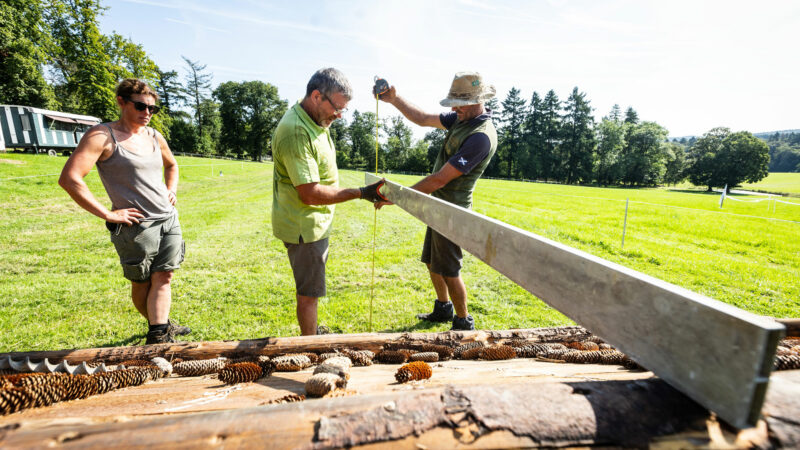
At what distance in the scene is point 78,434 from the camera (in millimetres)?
822

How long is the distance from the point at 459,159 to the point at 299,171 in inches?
61.4

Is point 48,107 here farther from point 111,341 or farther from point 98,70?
point 111,341

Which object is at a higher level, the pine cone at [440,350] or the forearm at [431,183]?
the forearm at [431,183]

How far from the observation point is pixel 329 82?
9.73 feet

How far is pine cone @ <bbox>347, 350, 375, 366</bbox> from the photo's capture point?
7.21 feet

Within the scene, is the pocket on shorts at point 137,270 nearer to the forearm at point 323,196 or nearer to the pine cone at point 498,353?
the forearm at point 323,196

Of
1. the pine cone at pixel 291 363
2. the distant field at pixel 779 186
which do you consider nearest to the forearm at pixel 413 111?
the pine cone at pixel 291 363

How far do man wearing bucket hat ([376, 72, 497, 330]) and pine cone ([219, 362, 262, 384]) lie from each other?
2.06m

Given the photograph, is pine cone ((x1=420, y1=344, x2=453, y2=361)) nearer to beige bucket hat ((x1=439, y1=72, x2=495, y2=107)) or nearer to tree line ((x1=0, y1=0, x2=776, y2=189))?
beige bucket hat ((x1=439, y1=72, x2=495, y2=107))

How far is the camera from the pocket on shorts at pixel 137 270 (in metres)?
3.26

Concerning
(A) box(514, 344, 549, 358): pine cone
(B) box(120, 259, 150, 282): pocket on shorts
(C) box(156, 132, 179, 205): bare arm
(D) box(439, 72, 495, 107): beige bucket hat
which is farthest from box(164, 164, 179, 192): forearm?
(A) box(514, 344, 549, 358): pine cone

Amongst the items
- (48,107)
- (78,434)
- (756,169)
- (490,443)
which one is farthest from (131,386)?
(756,169)

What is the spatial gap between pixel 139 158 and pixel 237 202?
500 inches

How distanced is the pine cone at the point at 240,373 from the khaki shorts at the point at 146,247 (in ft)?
6.90
